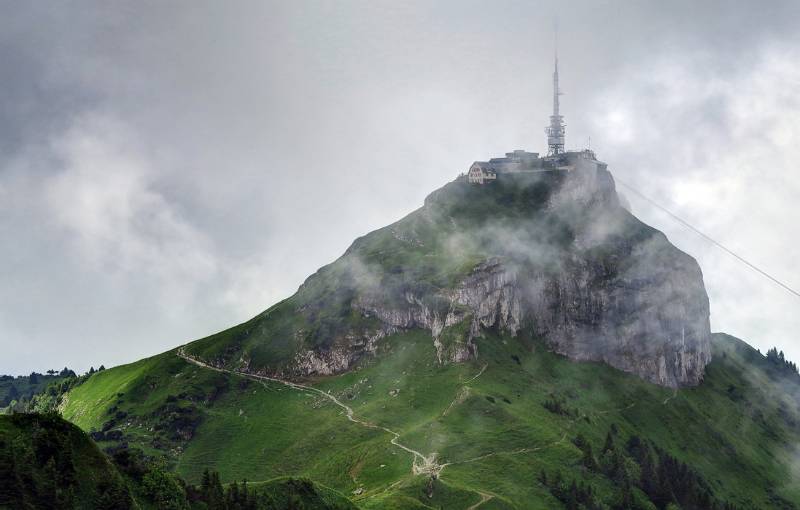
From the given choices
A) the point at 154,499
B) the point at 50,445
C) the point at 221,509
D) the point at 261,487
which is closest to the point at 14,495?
the point at 50,445

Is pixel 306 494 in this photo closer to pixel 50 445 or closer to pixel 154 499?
pixel 154 499

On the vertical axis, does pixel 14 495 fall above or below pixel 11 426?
below

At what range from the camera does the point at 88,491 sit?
13888cm

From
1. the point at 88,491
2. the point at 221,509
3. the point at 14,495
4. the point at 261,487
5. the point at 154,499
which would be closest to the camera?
the point at 14,495

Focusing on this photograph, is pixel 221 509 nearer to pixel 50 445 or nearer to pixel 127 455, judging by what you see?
pixel 127 455

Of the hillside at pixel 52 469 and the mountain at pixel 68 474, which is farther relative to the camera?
the mountain at pixel 68 474

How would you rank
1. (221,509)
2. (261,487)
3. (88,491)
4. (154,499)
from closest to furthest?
(88,491), (154,499), (221,509), (261,487)

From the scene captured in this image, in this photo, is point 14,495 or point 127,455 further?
point 127,455

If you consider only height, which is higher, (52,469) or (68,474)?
(52,469)

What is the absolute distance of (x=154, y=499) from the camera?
152m

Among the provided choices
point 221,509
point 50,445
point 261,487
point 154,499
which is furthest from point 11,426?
point 261,487

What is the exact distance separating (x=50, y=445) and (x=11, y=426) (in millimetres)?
6836

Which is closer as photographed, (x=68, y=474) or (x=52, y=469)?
(x=52, y=469)

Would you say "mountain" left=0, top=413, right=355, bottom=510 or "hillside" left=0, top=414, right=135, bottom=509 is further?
"mountain" left=0, top=413, right=355, bottom=510
